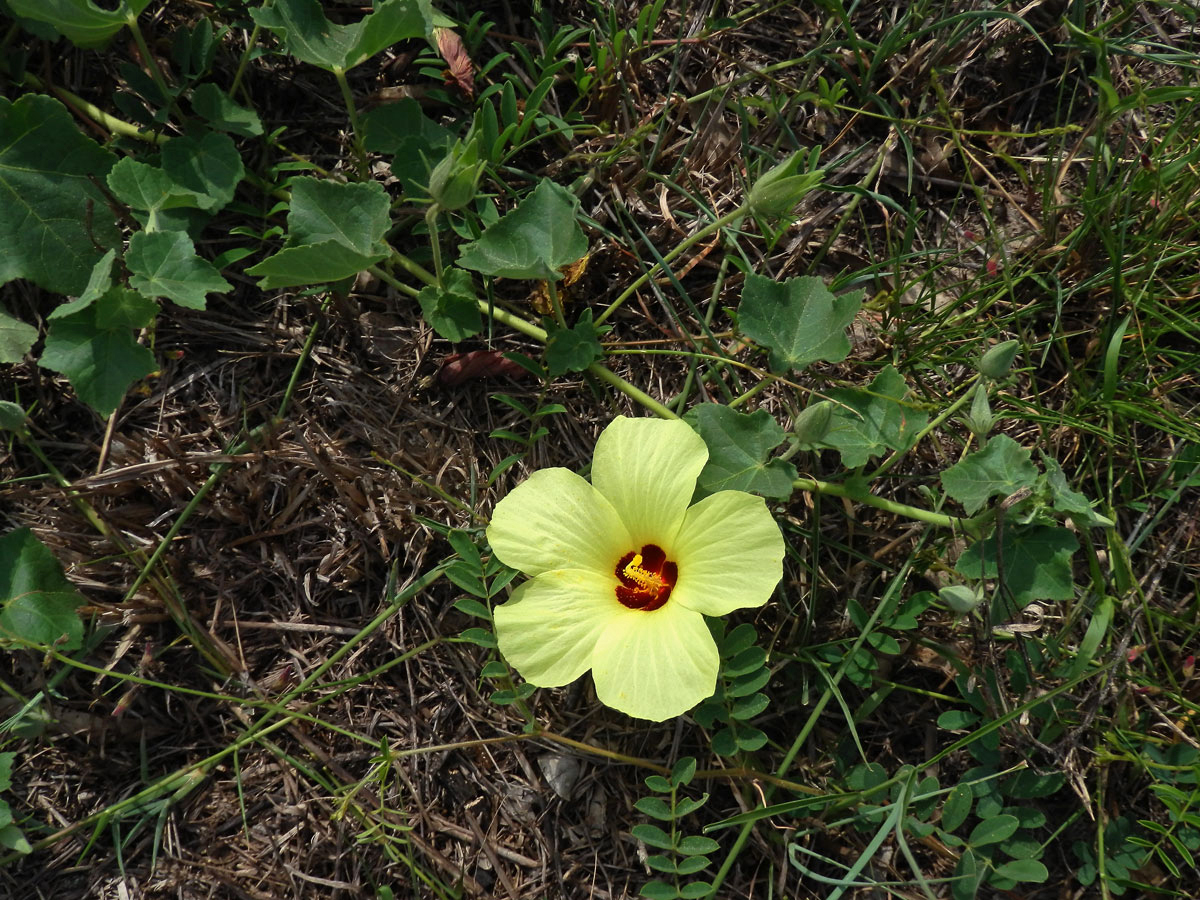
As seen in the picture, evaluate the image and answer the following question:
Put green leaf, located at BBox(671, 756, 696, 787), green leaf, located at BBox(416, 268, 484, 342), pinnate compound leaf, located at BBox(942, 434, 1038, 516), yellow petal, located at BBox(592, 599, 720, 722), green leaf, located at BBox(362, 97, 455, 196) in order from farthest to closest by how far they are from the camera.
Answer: green leaf, located at BBox(362, 97, 455, 196)
green leaf, located at BBox(416, 268, 484, 342)
green leaf, located at BBox(671, 756, 696, 787)
pinnate compound leaf, located at BBox(942, 434, 1038, 516)
yellow petal, located at BBox(592, 599, 720, 722)

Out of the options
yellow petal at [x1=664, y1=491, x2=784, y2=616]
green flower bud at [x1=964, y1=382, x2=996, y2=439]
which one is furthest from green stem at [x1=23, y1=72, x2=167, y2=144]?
green flower bud at [x1=964, y1=382, x2=996, y2=439]

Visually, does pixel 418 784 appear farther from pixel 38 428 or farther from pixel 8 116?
pixel 8 116

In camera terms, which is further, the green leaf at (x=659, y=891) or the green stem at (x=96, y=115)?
the green stem at (x=96, y=115)

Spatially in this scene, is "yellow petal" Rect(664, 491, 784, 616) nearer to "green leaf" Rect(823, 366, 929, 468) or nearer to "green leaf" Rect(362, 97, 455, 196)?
"green leaf" Rect(823, 366, 929, 468)

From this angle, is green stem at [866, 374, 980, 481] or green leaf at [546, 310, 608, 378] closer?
green stem at [866, 374, 980, 481]

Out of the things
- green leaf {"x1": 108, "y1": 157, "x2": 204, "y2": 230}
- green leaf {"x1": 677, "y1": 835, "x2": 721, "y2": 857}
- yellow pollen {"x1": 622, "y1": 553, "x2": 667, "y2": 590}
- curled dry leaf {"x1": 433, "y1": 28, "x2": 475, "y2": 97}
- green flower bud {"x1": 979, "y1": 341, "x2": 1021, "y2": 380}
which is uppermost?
curled dry leaf {"x1": 433, "y1": 28, "x2": 475, "y2": 97}

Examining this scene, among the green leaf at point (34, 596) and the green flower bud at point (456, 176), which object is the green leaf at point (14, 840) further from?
the green flower bud at point (456, 176)

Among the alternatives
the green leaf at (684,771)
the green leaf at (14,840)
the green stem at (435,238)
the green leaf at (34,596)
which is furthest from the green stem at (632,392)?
the green leaf at (14,840)

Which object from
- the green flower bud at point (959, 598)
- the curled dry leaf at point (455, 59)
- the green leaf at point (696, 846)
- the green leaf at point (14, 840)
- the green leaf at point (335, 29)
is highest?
the green leaf at point (335, 29)
